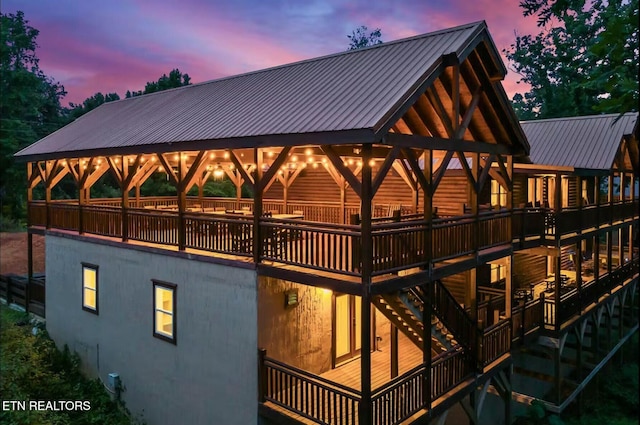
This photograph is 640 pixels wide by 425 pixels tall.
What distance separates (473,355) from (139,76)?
2108 inches

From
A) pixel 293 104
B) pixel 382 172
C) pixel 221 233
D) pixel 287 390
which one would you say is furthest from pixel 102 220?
pixel 382 172

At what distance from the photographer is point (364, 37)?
185ft

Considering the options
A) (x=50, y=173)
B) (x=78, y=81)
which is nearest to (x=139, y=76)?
(x=78, y=81)

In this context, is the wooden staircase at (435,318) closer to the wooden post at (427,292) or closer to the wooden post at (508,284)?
the wooden post at (427,292)

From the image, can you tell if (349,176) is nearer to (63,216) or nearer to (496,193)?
(496,193)

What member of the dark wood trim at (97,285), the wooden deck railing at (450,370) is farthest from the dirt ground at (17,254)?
the wooden deck railing at (450,370)

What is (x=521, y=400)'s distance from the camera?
53.6ft

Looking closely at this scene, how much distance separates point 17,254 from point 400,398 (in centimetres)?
3089

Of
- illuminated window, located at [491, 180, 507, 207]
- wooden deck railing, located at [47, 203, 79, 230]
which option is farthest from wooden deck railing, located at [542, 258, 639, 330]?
wooden deck railing, located at [47, 203, 79, 230]

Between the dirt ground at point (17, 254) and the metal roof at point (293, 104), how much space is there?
1561 cm

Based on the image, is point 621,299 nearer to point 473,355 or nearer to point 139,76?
point 473,355

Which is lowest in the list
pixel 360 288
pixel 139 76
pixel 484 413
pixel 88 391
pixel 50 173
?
pixel 484 413

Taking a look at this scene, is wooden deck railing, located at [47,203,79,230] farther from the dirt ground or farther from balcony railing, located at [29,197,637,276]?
the dirt ground

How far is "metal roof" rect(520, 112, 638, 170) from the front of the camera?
777 inches
